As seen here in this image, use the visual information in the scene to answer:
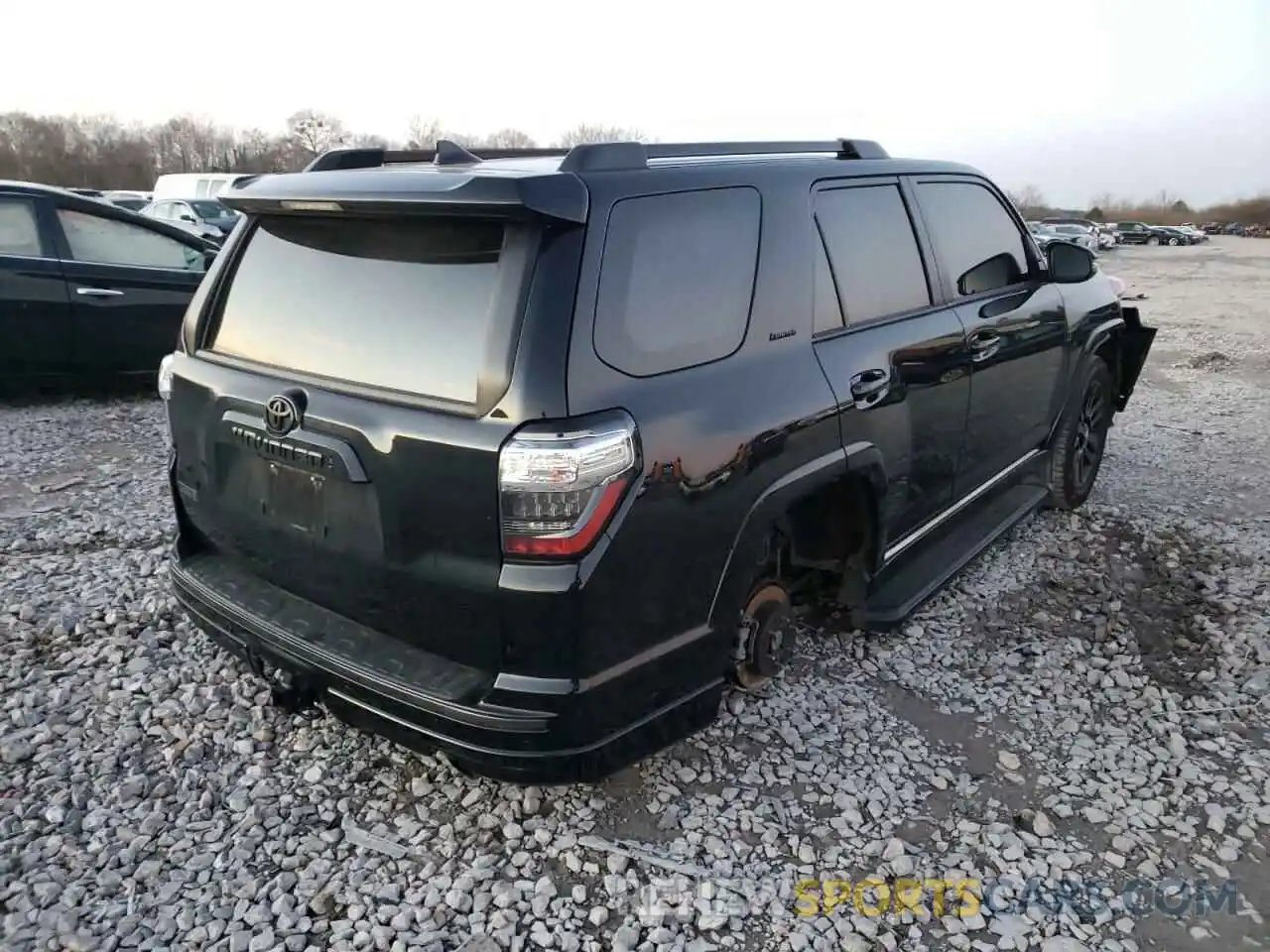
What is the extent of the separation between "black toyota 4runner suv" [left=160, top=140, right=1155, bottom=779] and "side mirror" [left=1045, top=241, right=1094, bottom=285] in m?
1.60

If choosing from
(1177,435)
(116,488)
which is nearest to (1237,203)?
(1177,435)

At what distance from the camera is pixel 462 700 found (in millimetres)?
2246

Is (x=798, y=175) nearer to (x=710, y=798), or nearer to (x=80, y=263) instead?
(x=710, y=798)

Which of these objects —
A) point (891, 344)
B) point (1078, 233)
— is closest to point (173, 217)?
point (891, 344)

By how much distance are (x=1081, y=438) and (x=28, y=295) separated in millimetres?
7096

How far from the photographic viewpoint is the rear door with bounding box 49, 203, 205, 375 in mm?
6883

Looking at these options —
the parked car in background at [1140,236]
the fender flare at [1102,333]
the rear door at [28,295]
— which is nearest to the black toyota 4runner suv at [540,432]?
the fender flare at [1102,333]

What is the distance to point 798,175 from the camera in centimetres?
298

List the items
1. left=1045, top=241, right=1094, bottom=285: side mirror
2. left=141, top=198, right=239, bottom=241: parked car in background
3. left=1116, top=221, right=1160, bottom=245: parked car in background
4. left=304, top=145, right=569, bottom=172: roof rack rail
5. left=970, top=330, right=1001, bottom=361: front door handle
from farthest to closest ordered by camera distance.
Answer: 1. left=1116, top=221, right=1160, bottom=245: parked car in background
2. left=141, top=198, right=239, bottom=241: parked car in background
3. left=1045, top=241, right=1094, bottom=285: side mirror
4. left=970, top=330, right=1001, bottom=361: front door handle
5. left=304, top=145, right=569, bottom=172: roof rack rail

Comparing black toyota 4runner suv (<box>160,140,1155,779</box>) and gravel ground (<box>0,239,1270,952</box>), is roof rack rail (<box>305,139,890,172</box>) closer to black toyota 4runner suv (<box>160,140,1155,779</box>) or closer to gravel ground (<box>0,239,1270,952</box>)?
black toyota 4runner suv (<box>160,140,1155,779</box>)

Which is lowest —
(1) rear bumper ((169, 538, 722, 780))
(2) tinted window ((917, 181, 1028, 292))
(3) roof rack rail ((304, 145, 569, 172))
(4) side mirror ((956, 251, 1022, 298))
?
(1) rear bumper ((169, 538, 722, 780))

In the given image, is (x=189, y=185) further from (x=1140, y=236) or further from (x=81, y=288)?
(x=1140, y=236)

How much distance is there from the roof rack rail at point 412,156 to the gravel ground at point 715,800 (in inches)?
72.3

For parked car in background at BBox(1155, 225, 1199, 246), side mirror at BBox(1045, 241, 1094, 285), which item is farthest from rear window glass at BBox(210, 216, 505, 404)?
parked car in background at BBox(1155, 225, 1199, 246)
